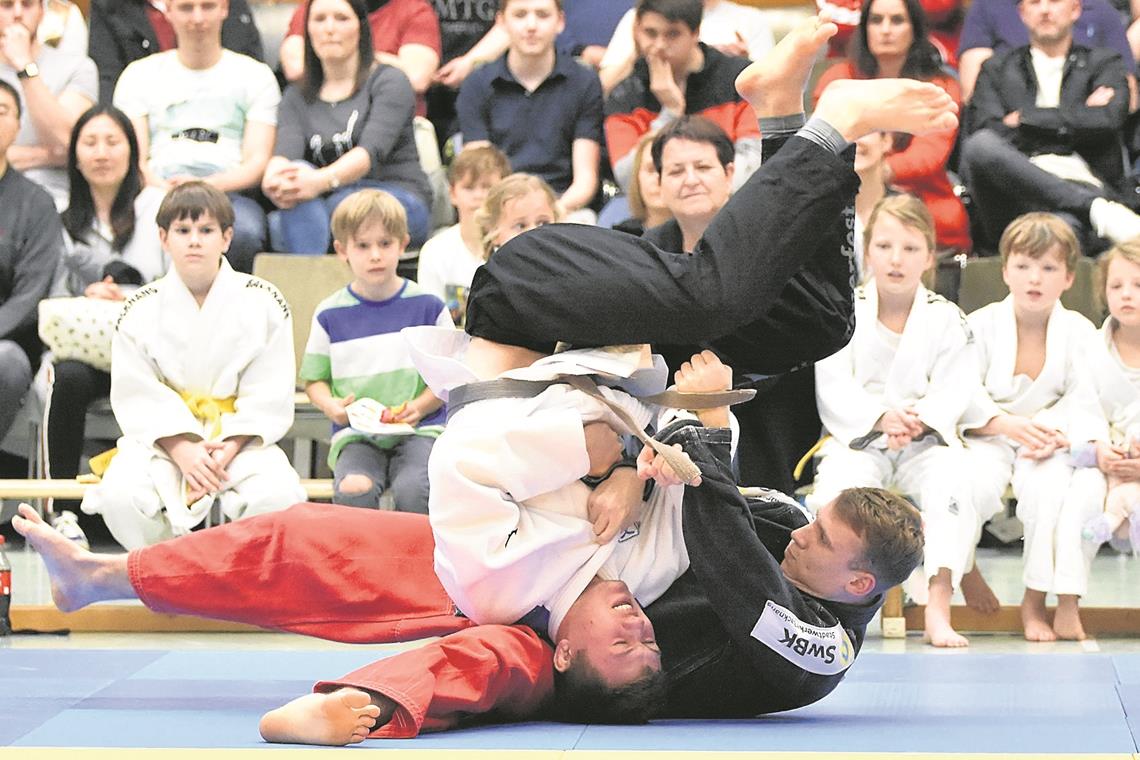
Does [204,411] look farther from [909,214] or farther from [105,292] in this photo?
[909,214]

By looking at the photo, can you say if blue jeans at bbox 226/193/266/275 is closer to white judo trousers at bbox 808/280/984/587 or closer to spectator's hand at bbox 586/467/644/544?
white judo trousers at bbox 808/280/984/587

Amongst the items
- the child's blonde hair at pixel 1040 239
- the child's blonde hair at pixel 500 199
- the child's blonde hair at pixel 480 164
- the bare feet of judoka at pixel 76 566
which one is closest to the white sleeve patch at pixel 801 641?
the bare feet of judoka at pixel 76 566

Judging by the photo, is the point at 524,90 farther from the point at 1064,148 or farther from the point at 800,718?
the point at 800,718

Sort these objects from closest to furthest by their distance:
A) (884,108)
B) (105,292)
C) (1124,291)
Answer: (884,108) → (1124,291) → (105,292)

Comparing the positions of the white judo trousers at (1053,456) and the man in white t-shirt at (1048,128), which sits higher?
the man in white t-shirt at (1048,128)

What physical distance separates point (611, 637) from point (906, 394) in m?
2.40

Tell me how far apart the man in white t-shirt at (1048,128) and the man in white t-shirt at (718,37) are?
1.00 m

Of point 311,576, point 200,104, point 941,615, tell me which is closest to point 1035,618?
point 941,615

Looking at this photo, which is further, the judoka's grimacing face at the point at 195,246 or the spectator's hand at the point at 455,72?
the spectator's hand at the point at 455,72

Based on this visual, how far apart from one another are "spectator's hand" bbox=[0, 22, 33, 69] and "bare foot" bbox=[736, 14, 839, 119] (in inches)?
167

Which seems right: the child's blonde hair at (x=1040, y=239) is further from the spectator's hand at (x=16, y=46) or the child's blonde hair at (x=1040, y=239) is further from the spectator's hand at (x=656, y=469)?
the spectator's hand at (x=16, y=46)

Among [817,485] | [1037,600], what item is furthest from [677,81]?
[1037,600]

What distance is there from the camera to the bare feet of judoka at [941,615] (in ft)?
15.7

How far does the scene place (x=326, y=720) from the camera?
116 inches
